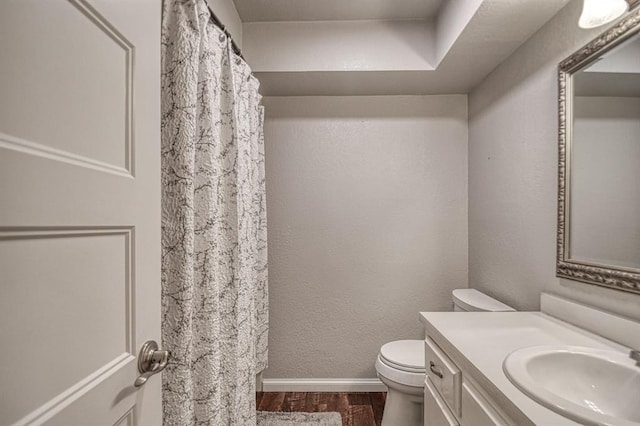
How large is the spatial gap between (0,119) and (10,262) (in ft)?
0.65

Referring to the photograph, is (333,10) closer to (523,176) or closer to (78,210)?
(523,176)

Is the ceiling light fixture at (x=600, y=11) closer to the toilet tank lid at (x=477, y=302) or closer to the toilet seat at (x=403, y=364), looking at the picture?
the toilet tank lid at (x=477, y=302)

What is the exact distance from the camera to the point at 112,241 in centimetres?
70

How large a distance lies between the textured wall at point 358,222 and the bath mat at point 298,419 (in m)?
0.32

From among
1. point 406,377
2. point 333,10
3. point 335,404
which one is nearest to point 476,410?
point 406,377

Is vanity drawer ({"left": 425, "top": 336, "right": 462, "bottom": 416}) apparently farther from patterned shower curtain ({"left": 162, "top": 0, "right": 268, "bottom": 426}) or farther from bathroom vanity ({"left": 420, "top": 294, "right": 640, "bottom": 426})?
patterned shower curtain ({"left": 162, "top": 0, "right": 268, "bottom": 426})

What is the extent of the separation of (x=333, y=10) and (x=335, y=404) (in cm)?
243

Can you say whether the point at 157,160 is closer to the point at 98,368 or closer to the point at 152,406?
the point at 98,368

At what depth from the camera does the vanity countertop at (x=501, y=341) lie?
2.44 feet

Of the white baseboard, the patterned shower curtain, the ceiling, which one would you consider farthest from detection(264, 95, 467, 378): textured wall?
the patterned shower curtain

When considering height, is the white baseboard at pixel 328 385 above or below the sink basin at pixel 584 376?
below

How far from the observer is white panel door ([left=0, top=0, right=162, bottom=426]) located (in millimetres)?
488

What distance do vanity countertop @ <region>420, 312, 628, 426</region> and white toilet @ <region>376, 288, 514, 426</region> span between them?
429 mm

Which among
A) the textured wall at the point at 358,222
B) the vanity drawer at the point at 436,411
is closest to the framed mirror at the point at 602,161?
the vanity drawer at the point at 436,411
